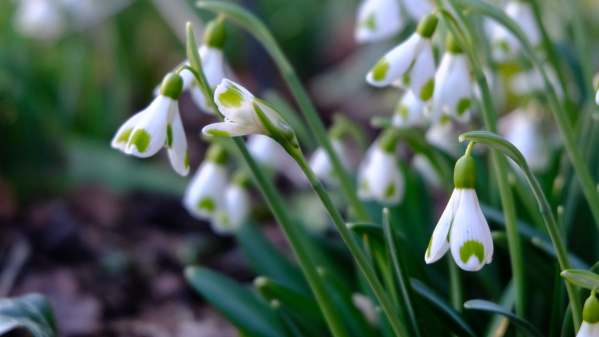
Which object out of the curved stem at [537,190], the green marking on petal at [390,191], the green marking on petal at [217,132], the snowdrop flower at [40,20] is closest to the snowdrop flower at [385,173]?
the green marking on petal at [390,191]

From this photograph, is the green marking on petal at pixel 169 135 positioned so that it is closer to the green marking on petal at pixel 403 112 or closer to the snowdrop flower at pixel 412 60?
the snowdrop flower at pixel 412 60

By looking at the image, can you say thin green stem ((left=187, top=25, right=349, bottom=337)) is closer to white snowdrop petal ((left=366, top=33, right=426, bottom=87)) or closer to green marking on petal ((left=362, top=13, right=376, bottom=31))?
white snowdrop petal ((left=366, top=33, right=426, bottom=87))

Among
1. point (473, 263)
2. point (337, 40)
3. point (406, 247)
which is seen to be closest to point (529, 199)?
point (406, 247)

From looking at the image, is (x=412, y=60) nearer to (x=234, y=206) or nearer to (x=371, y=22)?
(x=371, y=22)

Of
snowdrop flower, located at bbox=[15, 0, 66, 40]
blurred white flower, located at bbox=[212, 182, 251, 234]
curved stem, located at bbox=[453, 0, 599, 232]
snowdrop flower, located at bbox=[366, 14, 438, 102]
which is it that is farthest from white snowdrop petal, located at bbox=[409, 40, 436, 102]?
snowdrop flower, located at bbox=[15, 0, 66, 40]

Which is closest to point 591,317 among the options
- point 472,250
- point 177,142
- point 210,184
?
point 472,250

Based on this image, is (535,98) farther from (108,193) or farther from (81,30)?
(81,30)
